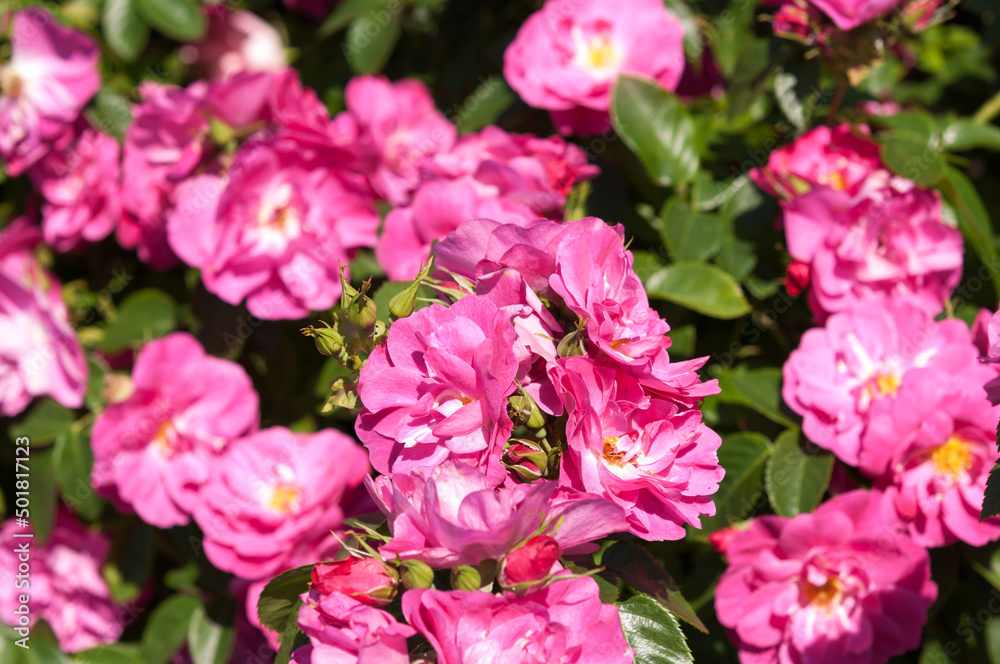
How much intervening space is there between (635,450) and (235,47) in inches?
67.7

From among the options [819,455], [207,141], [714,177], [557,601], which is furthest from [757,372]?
[207,141]

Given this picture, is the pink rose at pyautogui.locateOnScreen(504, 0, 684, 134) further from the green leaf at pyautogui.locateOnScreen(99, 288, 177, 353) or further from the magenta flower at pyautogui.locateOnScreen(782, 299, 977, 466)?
the green leaf at pyautogui.locateOnScreen(99, 288, 177, 353)

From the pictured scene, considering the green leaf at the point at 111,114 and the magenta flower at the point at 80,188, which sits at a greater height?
the green leaf at the point at 111,114

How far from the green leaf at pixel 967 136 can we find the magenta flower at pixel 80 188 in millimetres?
1657

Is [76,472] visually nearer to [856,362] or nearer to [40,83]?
[40,83]

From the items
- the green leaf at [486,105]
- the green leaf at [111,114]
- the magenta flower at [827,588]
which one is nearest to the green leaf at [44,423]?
the green leaf at [111,114]

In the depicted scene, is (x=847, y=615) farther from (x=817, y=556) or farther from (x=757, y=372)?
(x=757, y=372)

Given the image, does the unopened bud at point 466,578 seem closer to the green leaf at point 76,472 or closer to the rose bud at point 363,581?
the rose bud at point 363,581

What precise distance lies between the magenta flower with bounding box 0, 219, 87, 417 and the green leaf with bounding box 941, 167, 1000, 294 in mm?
1701

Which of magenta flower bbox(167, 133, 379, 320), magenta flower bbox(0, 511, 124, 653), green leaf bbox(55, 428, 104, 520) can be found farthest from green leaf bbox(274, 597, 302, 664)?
magenta flower bbox(0, 511, 124, 653)

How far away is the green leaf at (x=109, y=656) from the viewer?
170 cm

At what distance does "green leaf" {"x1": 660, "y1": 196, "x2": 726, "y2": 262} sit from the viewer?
1.35 m

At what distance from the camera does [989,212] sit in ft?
5.92

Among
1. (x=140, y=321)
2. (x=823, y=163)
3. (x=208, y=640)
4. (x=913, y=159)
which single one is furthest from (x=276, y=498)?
(x=913, y=159)
